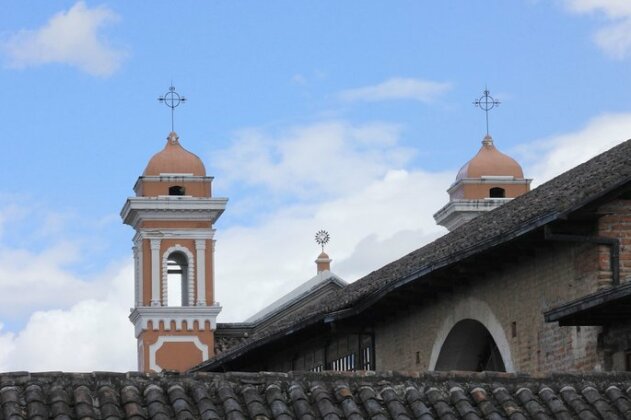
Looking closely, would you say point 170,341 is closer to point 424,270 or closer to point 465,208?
point 465,208

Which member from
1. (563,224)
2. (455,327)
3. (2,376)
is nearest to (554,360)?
(563,224)

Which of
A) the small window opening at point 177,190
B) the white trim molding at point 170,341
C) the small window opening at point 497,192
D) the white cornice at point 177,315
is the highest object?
the small window opening at point 177,190

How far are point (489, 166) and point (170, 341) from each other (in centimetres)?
1101

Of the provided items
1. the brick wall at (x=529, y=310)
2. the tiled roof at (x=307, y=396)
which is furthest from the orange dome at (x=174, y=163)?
the tiled roof at (x=307, y=396)

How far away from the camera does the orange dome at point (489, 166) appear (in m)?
61.8

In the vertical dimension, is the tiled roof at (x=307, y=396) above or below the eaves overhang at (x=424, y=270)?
below

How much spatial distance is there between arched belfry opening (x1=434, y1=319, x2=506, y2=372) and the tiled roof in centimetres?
1133

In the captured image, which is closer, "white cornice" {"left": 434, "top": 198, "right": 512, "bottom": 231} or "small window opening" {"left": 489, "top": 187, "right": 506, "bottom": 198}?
"white cornice" {"left": 434, "top": 198, "right": 512, "bottom": 231}

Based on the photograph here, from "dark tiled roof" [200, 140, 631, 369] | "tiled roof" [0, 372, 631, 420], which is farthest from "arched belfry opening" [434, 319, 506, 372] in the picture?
"tiled roof" [0, 372, 631, 420]

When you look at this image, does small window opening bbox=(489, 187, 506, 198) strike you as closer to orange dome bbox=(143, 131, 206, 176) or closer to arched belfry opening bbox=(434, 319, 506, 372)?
orange dome bbox=(143, 131, 206, 176)

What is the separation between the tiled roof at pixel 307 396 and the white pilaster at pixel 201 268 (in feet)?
151

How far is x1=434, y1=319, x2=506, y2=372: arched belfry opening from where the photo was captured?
1051 inches

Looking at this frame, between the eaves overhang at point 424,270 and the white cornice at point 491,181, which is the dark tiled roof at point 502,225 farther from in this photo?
the white cornice at point 491,181

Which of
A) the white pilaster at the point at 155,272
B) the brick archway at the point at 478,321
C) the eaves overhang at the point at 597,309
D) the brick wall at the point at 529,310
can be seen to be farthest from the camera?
the white pilaster at the point at 155,272
